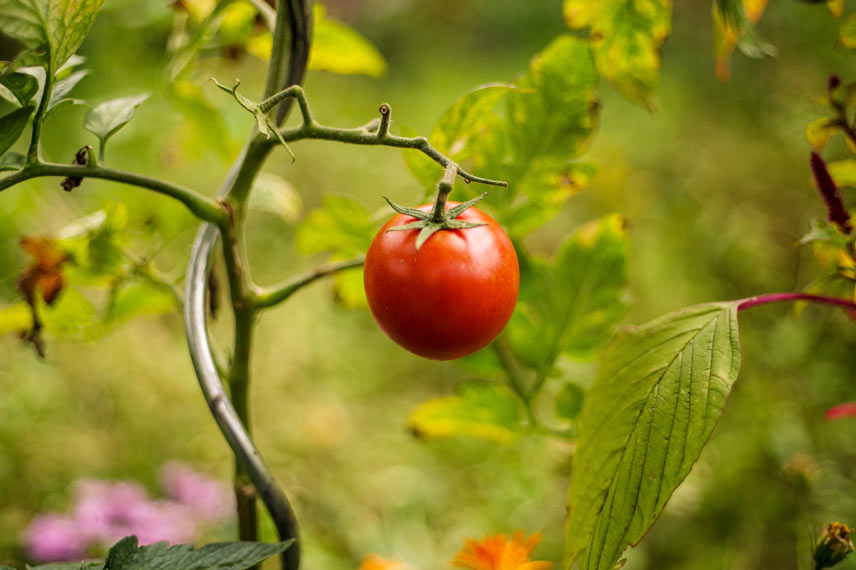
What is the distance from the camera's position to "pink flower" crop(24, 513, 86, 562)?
708mm

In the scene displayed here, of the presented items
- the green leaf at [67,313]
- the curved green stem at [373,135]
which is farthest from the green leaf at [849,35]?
the green leaf at [67,313]

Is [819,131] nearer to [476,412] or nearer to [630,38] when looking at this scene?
[630,38]

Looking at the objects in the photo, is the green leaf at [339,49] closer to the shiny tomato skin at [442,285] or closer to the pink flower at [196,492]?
the shiny tomato skin at [442,285]

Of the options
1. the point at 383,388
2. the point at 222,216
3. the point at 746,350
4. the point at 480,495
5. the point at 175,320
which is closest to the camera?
the point at 222,216

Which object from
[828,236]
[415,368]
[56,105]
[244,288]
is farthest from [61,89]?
[415,368]

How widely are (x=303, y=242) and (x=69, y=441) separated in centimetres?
65

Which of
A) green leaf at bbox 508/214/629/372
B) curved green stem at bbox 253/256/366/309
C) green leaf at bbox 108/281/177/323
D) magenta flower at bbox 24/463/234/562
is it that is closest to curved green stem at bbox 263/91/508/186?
curved green stem at bbox 253/256/366/309

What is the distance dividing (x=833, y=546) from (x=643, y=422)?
0.15m

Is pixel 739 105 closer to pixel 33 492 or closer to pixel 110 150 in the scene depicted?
pixel 110 150

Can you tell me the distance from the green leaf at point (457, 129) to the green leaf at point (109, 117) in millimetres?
173

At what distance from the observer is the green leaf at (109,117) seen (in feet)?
1.21

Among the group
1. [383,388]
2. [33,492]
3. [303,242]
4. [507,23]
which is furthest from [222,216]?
[507,23]

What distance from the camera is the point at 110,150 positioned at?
4.91ft

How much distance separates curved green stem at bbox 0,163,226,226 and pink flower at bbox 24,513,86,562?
1.80 feet
